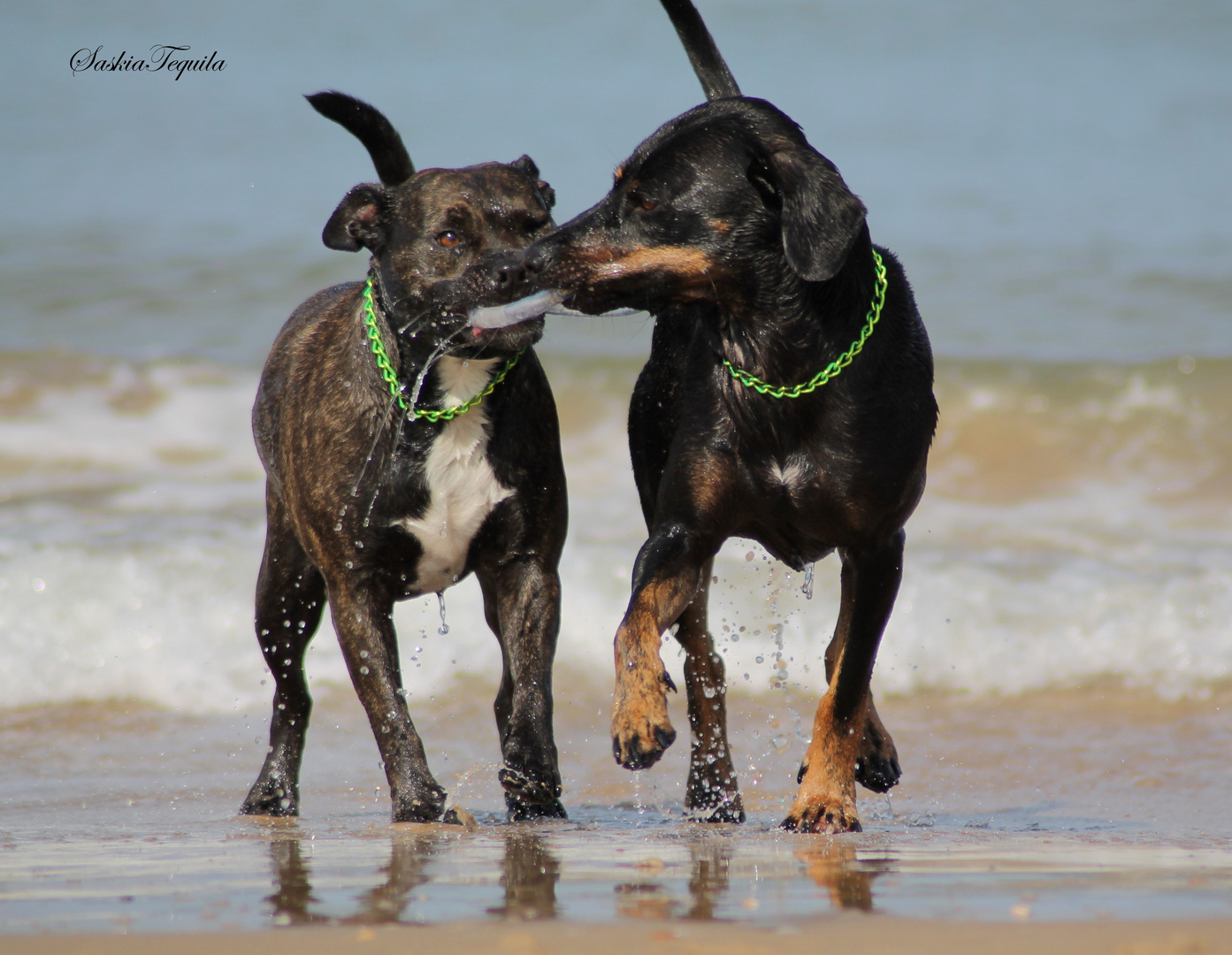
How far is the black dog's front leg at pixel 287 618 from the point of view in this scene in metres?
5.89

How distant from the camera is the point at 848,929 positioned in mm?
2768

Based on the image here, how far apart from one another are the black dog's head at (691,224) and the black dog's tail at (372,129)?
121cm

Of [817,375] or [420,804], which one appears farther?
[420,804]

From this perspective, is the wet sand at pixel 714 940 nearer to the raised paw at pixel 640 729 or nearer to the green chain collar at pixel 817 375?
the raised paw at pixel 640 729

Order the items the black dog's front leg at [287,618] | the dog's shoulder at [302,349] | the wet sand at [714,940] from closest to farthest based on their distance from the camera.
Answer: the wet sand at [714,940] → the dog's shoulder at [302,349] → the black dog's front leg at [287,618]

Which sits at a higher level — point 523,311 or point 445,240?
point 445,240

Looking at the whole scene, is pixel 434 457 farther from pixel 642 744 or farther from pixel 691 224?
pixel 642 744

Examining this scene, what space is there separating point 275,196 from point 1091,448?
1117 cm

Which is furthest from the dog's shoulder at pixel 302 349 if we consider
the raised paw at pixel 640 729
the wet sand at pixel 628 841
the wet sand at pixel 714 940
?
the wet sand at pixel 714 940

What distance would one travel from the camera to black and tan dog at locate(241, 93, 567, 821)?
5031 millimetres

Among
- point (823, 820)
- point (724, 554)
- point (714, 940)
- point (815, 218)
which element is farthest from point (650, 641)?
point (724, 554)

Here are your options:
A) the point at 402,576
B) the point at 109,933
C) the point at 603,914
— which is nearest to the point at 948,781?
the point at 402,576

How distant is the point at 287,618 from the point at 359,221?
1674 mm

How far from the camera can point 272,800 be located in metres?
5.62
